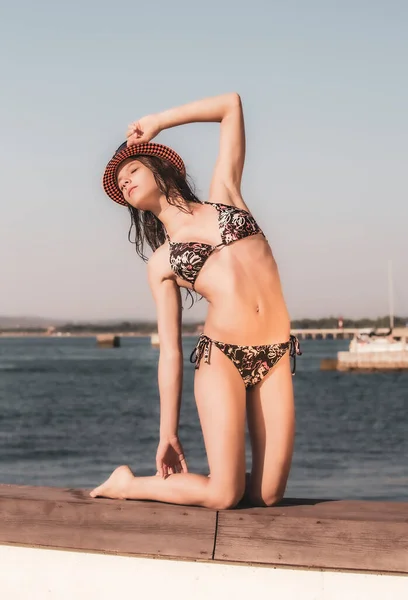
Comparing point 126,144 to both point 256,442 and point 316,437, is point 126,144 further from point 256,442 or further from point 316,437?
point 316,437

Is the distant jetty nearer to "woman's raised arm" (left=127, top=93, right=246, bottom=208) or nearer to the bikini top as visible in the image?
"woman's raised arm" (left=127, top=93, right=246, bottom=208)

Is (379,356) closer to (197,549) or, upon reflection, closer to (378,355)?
(378,355)

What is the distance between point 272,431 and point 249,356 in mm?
339

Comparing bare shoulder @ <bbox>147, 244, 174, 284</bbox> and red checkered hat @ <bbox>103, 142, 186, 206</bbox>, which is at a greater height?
red checkered hat @ <bbox>103, 142, 186, 206</bbox>

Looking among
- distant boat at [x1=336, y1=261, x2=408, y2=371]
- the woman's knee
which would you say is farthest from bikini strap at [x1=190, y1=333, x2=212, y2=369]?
distant boat at [x1=336, y1=261, x2=408, y2=371]

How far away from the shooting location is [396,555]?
350 centimetres

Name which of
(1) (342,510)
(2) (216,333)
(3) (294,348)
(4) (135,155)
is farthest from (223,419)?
(4) (135,155)

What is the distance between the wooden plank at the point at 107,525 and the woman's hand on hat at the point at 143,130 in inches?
62.0

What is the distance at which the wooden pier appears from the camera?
3557mm

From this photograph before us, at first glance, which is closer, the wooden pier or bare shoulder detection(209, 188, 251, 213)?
the wooden pier

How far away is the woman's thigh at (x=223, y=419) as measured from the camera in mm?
3949

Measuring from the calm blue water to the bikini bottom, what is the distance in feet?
45.5

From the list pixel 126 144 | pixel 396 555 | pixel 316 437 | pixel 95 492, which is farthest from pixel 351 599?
pixel 316 437

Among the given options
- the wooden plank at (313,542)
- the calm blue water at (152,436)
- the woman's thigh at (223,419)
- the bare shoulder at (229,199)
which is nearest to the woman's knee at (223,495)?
the woman's thigh at (223,419)
